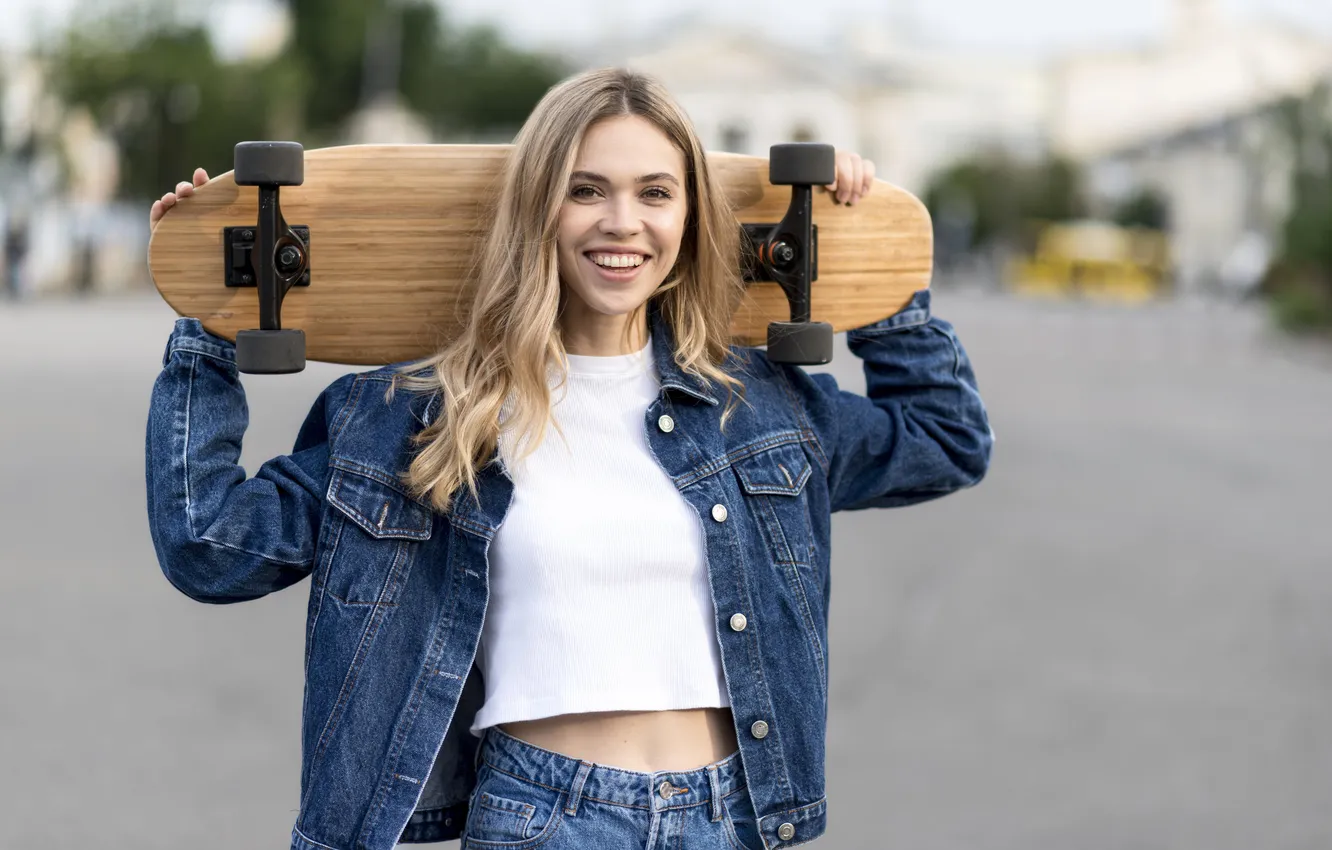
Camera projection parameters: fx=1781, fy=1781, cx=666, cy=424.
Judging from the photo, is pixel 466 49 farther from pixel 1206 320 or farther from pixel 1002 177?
pixel 1206 320

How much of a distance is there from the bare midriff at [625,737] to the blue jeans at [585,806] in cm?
2

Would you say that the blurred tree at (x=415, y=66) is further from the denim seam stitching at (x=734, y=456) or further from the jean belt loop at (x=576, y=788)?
the jean belt loop at (x=576, y=788)

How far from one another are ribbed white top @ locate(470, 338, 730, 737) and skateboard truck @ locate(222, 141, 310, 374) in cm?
36

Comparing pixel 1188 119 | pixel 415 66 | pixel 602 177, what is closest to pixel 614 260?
pixel 602 177

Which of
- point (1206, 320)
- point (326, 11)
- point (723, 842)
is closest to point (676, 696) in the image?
point (723, 842)

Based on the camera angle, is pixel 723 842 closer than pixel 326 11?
Yes

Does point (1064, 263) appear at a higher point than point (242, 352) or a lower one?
lower

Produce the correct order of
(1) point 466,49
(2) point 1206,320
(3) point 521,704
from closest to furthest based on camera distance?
(3) point 521,704
(2) point 1206,320
(1) point 466,49

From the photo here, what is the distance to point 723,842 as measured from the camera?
2604 mm

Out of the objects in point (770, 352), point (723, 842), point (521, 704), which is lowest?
point (723, 842)

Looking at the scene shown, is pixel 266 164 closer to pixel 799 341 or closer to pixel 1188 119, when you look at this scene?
pixel 799 341

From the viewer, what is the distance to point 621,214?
8.58 feet

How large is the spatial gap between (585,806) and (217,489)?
0.70m

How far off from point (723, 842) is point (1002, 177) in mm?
82726
